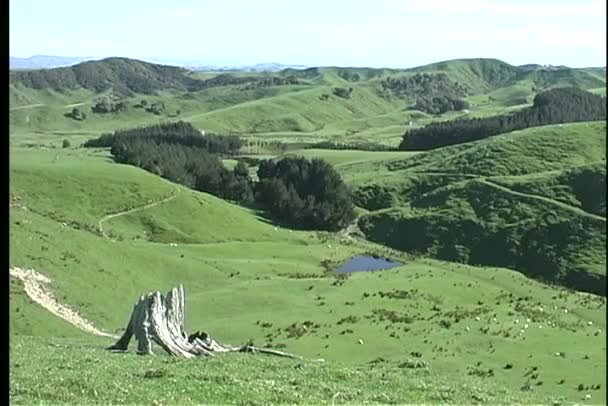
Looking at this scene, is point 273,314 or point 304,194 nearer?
point 273,314

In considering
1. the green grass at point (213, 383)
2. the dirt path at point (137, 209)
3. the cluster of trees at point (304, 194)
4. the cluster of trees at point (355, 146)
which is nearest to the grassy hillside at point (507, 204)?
the cluster of trees at point (304, 194)

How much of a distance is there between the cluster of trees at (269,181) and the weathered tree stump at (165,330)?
254ft

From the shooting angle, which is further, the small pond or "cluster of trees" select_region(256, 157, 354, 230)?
"cluster of trees" select_region(256, 157, 354, 230)

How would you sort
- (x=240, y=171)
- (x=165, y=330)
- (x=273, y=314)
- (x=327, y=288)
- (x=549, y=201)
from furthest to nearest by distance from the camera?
(x=240, y=171), (x=549, y=201), (x=327, y=288), (x=273, y=314), (x=165, y=330)

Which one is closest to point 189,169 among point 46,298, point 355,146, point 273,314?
point 355,146

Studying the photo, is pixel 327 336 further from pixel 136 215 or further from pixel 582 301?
pixel 136 215

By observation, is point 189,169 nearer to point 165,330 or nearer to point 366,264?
point 366,264

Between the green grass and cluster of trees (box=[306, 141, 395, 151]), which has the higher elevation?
the green grass

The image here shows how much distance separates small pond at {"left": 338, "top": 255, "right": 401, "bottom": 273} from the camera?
77938 millimetres

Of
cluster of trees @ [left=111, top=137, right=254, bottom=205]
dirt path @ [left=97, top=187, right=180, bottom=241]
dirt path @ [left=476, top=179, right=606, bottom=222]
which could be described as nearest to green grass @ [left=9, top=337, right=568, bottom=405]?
dirt path @ [left=97, top=187, right=180, bottom=241]

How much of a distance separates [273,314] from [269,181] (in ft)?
241

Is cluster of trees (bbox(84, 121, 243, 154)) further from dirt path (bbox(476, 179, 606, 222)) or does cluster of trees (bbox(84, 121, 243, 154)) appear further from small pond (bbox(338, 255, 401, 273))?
small pond (bbox(338, 255, 401, 273))

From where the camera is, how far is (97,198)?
8625 centimetres

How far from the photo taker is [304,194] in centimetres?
12050
